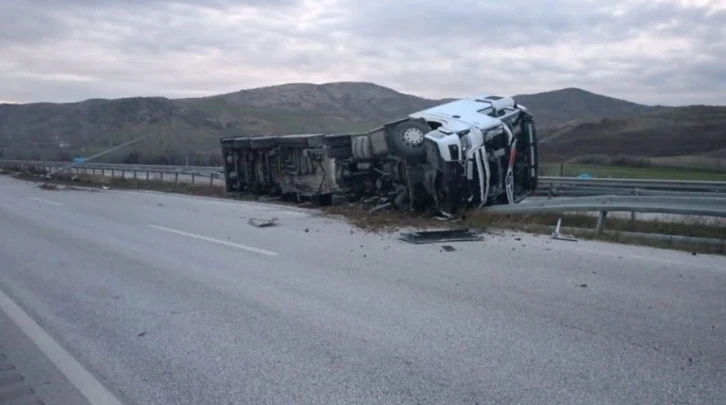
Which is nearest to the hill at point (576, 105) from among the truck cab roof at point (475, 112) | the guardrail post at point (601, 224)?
the truck cab roof at point (475, 112)

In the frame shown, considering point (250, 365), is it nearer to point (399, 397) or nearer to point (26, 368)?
point (399, 397)

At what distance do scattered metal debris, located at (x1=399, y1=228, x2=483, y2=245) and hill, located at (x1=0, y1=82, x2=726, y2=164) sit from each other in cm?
1572

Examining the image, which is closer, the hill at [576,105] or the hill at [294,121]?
the hill at [294,121]

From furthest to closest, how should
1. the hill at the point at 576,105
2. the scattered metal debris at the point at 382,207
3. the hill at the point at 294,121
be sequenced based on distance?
the hill at the point at 576,105, the hill at the point at 294,121, the scattered metal debris at the point at 382,207

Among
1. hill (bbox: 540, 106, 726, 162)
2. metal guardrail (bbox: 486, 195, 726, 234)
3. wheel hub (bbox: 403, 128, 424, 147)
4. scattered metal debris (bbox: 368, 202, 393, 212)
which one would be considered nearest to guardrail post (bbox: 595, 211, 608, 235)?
metal guardrail (bbox: 486, 195, 726, 234)

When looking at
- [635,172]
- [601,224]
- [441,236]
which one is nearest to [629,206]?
[601,224]

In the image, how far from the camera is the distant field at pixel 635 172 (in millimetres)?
19991

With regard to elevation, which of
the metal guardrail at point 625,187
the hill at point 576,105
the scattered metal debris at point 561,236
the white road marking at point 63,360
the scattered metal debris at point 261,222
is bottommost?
the white road marking at point 63,360

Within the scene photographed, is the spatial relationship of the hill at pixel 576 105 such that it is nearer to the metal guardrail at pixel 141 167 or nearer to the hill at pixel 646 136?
the hill at pixel 646 136

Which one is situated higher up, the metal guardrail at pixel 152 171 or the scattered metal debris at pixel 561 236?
the metal guardrail at pixel 152 171

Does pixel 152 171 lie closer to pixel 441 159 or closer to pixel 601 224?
pixel 441 159

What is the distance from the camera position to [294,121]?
4503 centimetres

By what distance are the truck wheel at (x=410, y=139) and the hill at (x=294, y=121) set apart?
1243 centimetres

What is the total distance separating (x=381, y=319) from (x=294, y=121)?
127ft
